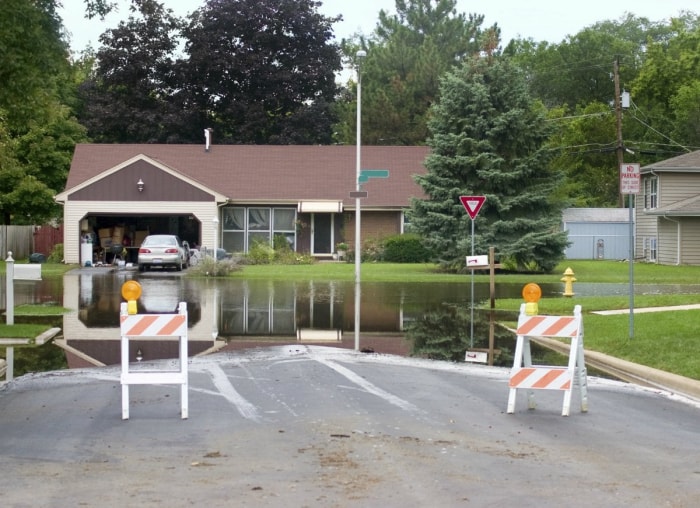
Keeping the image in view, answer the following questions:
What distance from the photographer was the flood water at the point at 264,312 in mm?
16172

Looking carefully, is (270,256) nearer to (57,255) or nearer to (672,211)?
(57,255)

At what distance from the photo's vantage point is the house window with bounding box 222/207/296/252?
4591 cm

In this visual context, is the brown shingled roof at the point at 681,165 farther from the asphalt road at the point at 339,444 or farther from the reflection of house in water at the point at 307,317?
the asphalt road at the point at 339,444

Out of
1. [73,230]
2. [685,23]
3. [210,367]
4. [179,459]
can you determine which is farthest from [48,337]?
[685,23]

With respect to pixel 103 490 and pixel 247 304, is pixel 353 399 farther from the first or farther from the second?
pixel 247 304

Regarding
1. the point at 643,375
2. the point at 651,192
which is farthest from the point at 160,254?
the point at 643,375

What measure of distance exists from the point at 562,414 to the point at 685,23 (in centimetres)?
8791

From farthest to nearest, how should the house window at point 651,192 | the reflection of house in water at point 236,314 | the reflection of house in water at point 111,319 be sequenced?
the house window at point 651,192
the reflection of house in water at point 236,314
the reflection of house in water at point 111,319

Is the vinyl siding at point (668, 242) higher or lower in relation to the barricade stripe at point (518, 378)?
higher

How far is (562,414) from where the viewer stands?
33.0 ft

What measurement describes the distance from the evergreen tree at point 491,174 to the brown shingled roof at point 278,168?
801 centimetres

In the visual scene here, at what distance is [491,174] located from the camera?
36.2 meters

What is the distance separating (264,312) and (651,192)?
1144 inches

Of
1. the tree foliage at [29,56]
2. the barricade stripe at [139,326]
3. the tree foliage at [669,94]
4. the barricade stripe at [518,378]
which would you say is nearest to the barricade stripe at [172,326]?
the barricade stripe at [139,326]
